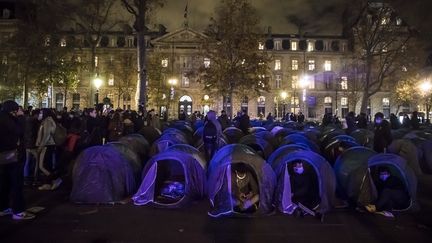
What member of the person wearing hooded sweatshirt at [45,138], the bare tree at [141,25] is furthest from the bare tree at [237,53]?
the person wearing hooded sweatshirt at [45,138]

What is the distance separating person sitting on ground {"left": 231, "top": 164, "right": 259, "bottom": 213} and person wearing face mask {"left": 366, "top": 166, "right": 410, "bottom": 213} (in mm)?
2981

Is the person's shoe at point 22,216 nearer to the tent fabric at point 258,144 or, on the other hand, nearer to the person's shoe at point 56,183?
the person's shoe at point 56,183

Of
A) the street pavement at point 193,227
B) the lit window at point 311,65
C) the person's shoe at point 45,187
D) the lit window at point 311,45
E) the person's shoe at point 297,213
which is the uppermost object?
the lit window at point 311,45

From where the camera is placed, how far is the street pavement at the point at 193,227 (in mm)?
9344

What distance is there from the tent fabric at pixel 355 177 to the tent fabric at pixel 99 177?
6320 mm

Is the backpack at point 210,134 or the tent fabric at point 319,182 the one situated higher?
the backpack at point 210,134

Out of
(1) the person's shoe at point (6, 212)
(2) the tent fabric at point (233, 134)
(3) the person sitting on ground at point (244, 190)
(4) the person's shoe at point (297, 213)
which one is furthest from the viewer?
(2) the tent fabric at point (233, 134)

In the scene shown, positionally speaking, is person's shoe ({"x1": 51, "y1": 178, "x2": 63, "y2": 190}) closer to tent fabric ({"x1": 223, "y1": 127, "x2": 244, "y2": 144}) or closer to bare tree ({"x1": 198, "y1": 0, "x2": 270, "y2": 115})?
tent fabric ({"x1": 223, "y1": 127, "x2": 244, "y2": 144})

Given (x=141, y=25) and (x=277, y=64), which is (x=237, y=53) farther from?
(x=277, y=64)

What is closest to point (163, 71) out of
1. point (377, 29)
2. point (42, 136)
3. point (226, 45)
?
point (226, 45)

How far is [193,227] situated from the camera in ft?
33.4

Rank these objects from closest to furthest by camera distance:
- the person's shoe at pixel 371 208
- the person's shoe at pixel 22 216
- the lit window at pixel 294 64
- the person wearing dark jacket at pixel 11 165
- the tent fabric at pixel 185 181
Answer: the person wearing dark jacket at pixel 11 165 < the person's shoe at pixel 22 216 < the person's shoe at pixel 371 208 < the tent fabric at pixel 185 181 < the lit window at pixel 294 64

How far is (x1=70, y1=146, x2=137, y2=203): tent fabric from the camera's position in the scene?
12336 millimetres

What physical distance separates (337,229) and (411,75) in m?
50.3
